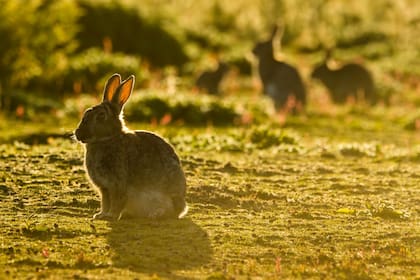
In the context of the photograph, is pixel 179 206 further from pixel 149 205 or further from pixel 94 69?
pixel 94 69

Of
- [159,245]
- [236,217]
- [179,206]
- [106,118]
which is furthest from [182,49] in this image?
[159,245]

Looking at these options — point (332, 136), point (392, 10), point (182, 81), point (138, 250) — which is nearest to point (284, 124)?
point (332, 136)

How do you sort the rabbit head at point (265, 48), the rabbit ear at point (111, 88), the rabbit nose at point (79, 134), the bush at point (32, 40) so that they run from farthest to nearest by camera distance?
the rabbit head at point (265, 48), the bush at point (32, 40), the rabbit ear at point (111, 88), the rabbit nose at point (79, 134)

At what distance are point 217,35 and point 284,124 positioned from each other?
1316 cm

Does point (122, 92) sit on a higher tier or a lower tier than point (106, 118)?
higher

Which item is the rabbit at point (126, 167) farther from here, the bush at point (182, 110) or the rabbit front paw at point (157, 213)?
the bush at point (182, 110)

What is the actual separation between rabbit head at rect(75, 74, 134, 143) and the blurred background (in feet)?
23.0

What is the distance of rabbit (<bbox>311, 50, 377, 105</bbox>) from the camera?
2155 centimetres

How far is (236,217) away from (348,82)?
13188 millimetres

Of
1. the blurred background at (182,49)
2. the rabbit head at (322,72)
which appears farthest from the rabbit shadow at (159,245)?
the rabbit head at (322,72)

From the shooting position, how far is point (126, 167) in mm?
8578

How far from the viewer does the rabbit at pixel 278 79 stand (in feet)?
64.6

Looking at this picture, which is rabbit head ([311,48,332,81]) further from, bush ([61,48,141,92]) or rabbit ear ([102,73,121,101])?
rabbit ear ([102,73,121,101])

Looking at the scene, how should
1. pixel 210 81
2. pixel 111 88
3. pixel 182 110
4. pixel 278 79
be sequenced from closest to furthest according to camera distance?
pixel 111 88, pixel 182 110, pixel 278 79, pixel 210 81
